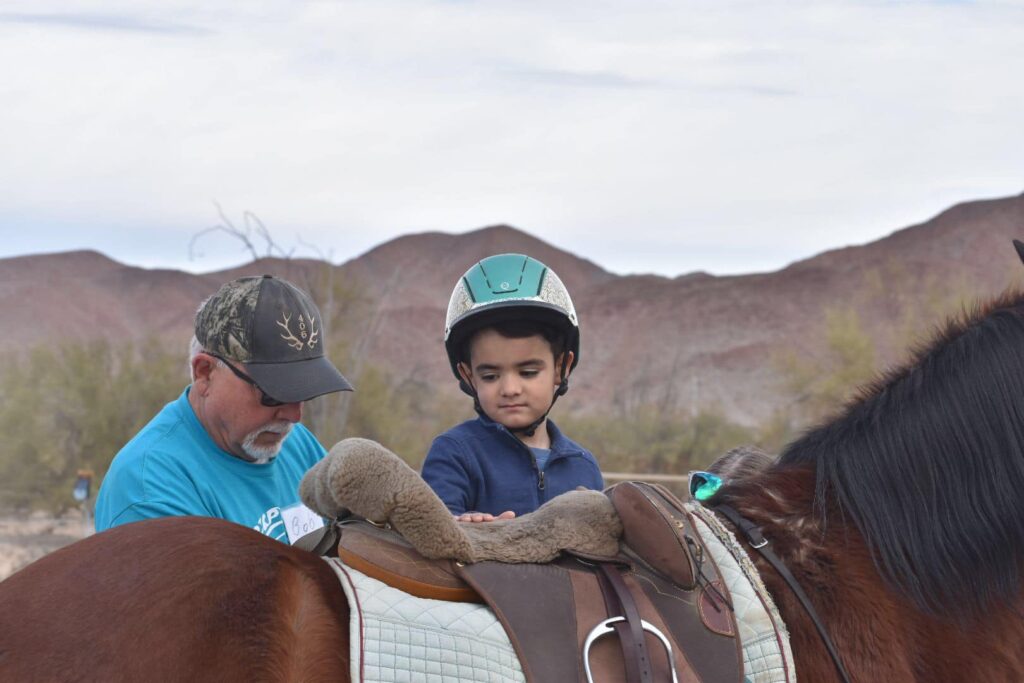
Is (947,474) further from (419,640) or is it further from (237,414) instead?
(237,414)

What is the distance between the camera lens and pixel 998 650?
7.25 feet

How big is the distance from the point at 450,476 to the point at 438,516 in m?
0.75

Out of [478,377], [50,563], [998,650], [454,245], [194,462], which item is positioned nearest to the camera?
[50,563]

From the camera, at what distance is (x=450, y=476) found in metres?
2.84

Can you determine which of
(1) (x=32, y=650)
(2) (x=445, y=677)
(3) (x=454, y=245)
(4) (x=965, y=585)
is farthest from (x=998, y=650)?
(3) (x=454, y=245)

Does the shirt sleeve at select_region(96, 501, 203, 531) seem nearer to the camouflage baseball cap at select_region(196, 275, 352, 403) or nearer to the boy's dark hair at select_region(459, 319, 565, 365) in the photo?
the camouflage baseball cap at select_region(196, 275, 352, 403)

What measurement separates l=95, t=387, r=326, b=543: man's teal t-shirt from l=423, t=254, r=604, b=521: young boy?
494 mm

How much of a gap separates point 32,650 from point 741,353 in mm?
34214

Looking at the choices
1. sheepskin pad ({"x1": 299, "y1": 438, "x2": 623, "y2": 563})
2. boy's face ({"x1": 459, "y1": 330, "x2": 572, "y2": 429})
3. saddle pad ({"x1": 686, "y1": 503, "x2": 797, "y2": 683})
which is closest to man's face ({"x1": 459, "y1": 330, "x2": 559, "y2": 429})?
boy's face ({"x1": 459, "y1": 330, "x2": 572, "y2": 429})

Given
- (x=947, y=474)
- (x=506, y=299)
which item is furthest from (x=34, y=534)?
(x=947, y=474)

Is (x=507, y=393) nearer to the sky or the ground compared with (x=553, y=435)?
nearer to the sky

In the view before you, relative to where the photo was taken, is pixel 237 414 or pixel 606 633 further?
pixel 237 414

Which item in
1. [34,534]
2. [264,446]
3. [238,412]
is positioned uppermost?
[238,412]

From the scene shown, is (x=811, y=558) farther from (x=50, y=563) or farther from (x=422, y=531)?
(x=50, y=563)
